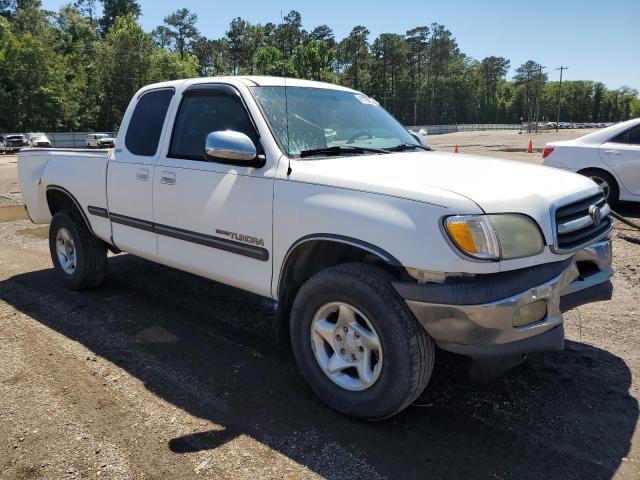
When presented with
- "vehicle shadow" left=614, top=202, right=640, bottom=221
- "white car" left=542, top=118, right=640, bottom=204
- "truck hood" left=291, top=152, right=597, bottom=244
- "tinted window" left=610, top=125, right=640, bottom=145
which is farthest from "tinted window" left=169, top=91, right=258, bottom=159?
"tinted window" left=610, top=125, right=640, bottom=145

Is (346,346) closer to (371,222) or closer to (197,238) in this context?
(371,222)

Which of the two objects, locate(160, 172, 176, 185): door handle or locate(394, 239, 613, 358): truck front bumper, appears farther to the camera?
locate(160, 172, 176, 185): door handle

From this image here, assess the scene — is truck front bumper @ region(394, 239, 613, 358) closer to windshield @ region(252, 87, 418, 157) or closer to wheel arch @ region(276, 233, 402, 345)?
wheel arch @ region(276, 233, 402, 345)

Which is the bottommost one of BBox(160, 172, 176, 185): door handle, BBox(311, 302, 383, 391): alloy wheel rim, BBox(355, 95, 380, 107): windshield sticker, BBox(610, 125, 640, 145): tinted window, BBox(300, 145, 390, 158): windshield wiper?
BBox(311, 302, 383, 391): alloy wheel rim

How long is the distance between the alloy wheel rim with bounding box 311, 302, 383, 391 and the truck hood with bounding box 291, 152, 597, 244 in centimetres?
73

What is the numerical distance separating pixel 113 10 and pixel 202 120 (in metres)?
111

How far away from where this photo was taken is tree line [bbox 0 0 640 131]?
177 ft

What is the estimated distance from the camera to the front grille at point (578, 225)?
2871 millimetres

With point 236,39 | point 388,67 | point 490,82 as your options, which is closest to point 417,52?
point 388,67

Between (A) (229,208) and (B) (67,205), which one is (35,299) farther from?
(A) (229,208)

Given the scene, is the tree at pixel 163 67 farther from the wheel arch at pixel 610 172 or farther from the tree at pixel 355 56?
the wheel arch at pixel 610 172

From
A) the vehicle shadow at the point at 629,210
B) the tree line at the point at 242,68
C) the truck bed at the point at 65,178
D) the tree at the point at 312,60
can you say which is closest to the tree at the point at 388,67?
the tree line at the point at 242,68

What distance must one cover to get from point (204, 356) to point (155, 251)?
1010mm

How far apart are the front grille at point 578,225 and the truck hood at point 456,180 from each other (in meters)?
0.07
